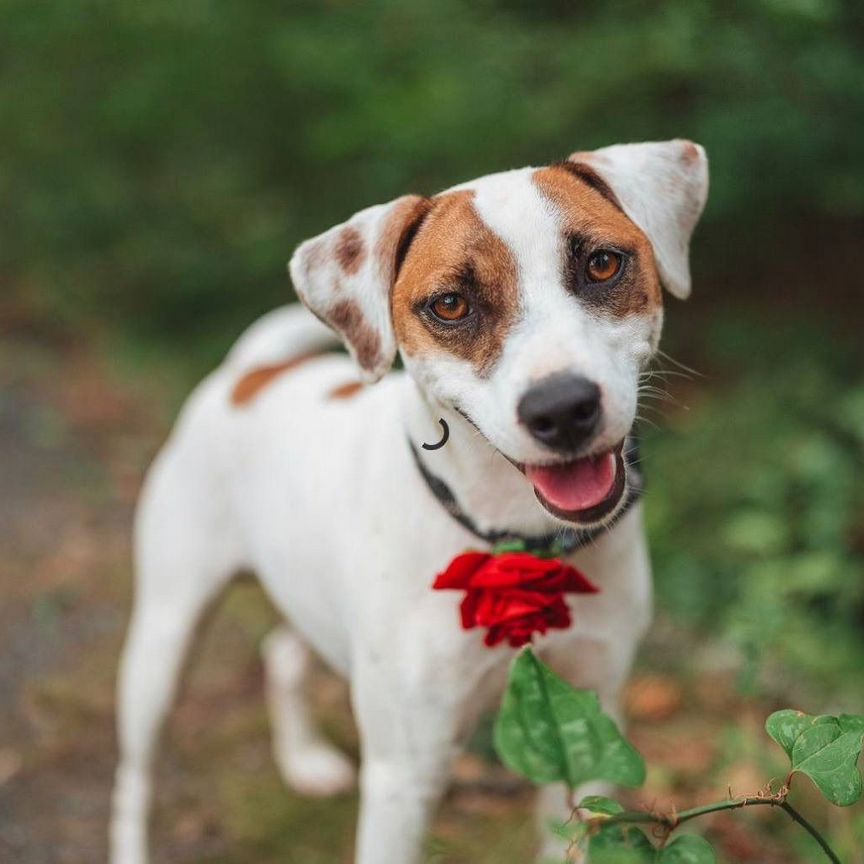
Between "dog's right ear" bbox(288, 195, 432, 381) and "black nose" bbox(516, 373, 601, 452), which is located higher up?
"dog's right ear" bbox(288, 195, 432, 381)

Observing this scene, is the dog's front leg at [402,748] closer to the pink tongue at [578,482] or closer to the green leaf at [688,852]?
the pink tongue at [578,482]

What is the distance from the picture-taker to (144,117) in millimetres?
7070

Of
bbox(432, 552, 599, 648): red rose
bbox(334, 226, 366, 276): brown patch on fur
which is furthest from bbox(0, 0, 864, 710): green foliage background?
bbox(334, 226, 366, 276): brown patch on fur

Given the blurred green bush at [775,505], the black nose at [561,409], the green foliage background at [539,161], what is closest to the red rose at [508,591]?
the black nose at [561,409]

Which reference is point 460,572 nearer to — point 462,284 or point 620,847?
point 462,284

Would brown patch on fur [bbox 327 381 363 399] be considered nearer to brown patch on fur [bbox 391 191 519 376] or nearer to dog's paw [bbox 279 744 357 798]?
brown patch on fur [bbox 391 191 519 376]

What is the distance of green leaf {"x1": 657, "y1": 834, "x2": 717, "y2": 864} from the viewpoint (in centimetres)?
171

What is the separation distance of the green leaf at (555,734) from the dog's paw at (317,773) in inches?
96.7

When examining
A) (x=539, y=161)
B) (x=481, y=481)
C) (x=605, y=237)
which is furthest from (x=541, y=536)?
(x=539, y=161)

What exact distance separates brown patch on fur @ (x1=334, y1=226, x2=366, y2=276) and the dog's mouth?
67 cm

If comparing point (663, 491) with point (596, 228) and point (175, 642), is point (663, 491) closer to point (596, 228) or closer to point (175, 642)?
point (175, 642)

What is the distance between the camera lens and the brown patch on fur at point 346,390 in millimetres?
3324

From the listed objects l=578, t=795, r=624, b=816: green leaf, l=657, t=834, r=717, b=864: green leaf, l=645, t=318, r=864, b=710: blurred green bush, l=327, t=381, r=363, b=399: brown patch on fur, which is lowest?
l=645, t=318, r=864, b=710: blurred green bush

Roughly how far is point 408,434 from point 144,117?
5098 mm
